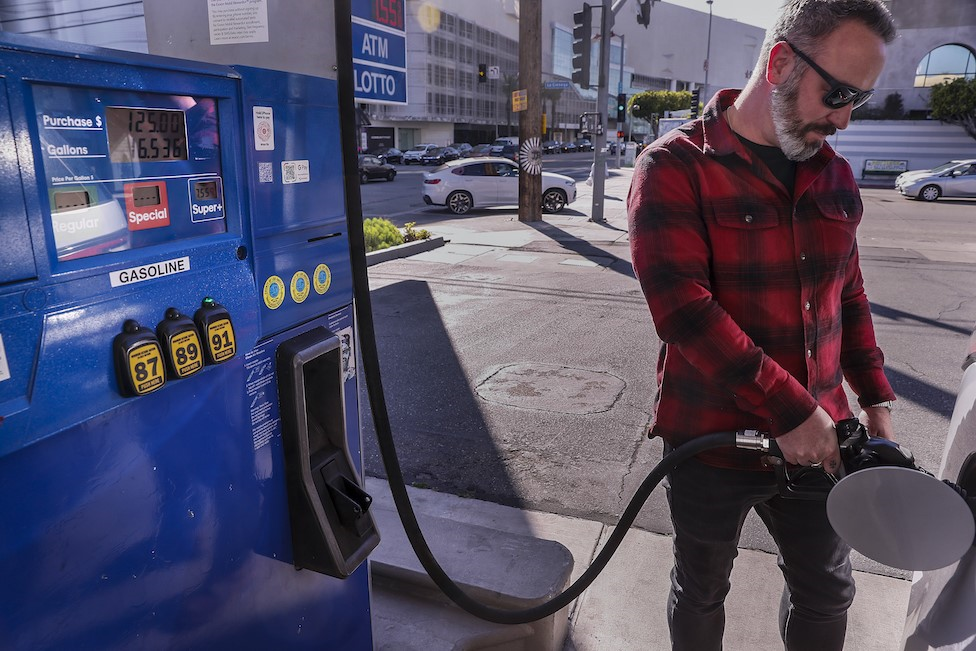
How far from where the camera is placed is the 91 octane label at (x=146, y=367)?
1.29 meters

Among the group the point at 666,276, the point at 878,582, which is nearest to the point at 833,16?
the point at 666,276

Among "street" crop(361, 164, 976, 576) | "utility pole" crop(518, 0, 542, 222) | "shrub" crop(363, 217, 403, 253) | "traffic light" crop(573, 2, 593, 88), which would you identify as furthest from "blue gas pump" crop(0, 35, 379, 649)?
"utility pole" crop(518, 0, 542, 222)

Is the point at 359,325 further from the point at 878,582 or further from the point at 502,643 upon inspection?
the point at 878,582

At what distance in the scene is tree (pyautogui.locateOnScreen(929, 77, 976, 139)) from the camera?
102ft

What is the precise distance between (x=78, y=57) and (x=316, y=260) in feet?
2.48

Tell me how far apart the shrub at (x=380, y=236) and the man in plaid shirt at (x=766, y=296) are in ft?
32.2

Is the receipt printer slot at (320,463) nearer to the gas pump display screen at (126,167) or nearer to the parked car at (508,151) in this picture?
the gas pump display screen at (126,167)

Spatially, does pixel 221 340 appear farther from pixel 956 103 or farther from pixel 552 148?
pixel 552 148

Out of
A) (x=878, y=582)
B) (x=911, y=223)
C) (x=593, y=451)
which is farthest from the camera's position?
(x=911, y=223)

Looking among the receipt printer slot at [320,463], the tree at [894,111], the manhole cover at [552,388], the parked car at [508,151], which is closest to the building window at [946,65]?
the tree at [894,111]

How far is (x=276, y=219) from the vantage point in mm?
1688

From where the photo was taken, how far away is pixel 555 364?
20.3ft

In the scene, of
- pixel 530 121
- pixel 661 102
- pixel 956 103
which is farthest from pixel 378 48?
pixel 661 102

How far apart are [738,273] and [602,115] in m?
15.7
